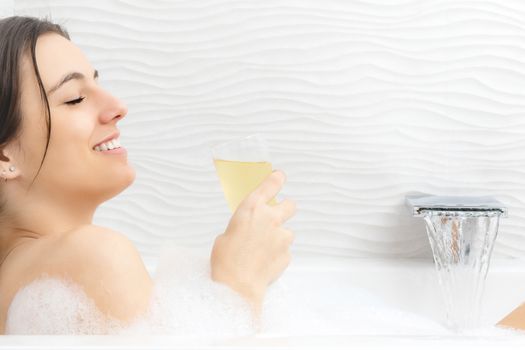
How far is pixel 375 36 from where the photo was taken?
1.80 m

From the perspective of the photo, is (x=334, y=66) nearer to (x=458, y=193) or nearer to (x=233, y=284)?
(x=458, y=193)

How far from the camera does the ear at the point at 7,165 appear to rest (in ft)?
3.71

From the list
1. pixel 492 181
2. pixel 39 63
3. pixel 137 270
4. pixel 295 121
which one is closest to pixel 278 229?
pixel 137 270

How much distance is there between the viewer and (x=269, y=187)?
114cm

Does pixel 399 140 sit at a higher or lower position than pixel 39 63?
lower

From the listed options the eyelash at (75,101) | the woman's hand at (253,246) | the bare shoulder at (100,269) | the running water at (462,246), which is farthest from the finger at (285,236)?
the running water at (462,246)

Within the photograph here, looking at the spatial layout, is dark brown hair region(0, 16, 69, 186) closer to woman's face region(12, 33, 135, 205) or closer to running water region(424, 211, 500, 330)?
woman's face region(12, 33, 135, 205)

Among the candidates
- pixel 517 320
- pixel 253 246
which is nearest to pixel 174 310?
pixel 253 246

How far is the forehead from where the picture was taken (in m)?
1.15

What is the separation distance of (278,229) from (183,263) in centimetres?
19

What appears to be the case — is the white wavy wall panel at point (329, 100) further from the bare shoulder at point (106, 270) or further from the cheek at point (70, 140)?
the bare shoulder at point (106, 270)

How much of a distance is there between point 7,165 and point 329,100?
89cm

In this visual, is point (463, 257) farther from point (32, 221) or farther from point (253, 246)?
point (32, 221)

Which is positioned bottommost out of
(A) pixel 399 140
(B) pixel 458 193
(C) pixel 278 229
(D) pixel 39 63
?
(B) pixel 458 193
